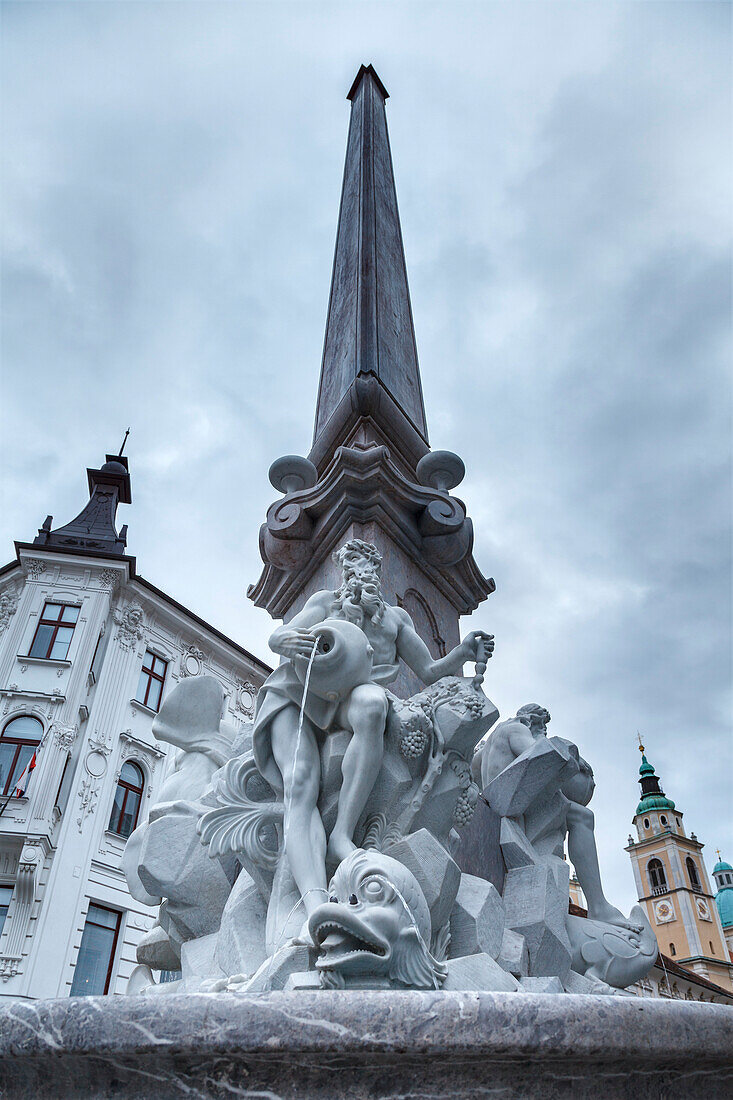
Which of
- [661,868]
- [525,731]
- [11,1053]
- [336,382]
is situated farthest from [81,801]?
[661,868]

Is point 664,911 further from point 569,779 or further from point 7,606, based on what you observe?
point 569,779

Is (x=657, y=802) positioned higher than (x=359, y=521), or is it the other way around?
(x=657, y=802)

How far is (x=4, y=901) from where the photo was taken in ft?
50.1

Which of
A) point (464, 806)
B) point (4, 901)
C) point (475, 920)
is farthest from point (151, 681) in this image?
point (475, 920)

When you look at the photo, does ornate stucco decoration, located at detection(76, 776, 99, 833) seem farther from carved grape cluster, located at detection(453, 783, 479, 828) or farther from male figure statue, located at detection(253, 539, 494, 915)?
carved grape cluster, located at detection(453, 783, 479, 828)

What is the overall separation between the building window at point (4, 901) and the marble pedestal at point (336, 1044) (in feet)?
53.1

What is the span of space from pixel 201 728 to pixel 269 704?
122 centimetres

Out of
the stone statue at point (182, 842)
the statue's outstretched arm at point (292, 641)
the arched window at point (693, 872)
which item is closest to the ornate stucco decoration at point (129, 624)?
the stone statue at point (182, 842)

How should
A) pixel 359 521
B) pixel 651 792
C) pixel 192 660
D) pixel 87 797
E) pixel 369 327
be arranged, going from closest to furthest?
pixel 359 521
pixel 369 327
pixel 87 797
pixel 192 660
pixel 651 792

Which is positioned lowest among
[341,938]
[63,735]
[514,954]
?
[341,938]

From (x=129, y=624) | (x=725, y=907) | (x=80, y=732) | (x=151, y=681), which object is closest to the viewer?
(x=80, y=732)

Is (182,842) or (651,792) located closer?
(182,842)

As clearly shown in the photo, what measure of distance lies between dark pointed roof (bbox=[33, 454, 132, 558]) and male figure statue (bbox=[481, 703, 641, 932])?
A: 16.9 metres

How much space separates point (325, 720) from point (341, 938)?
4.01 ft
